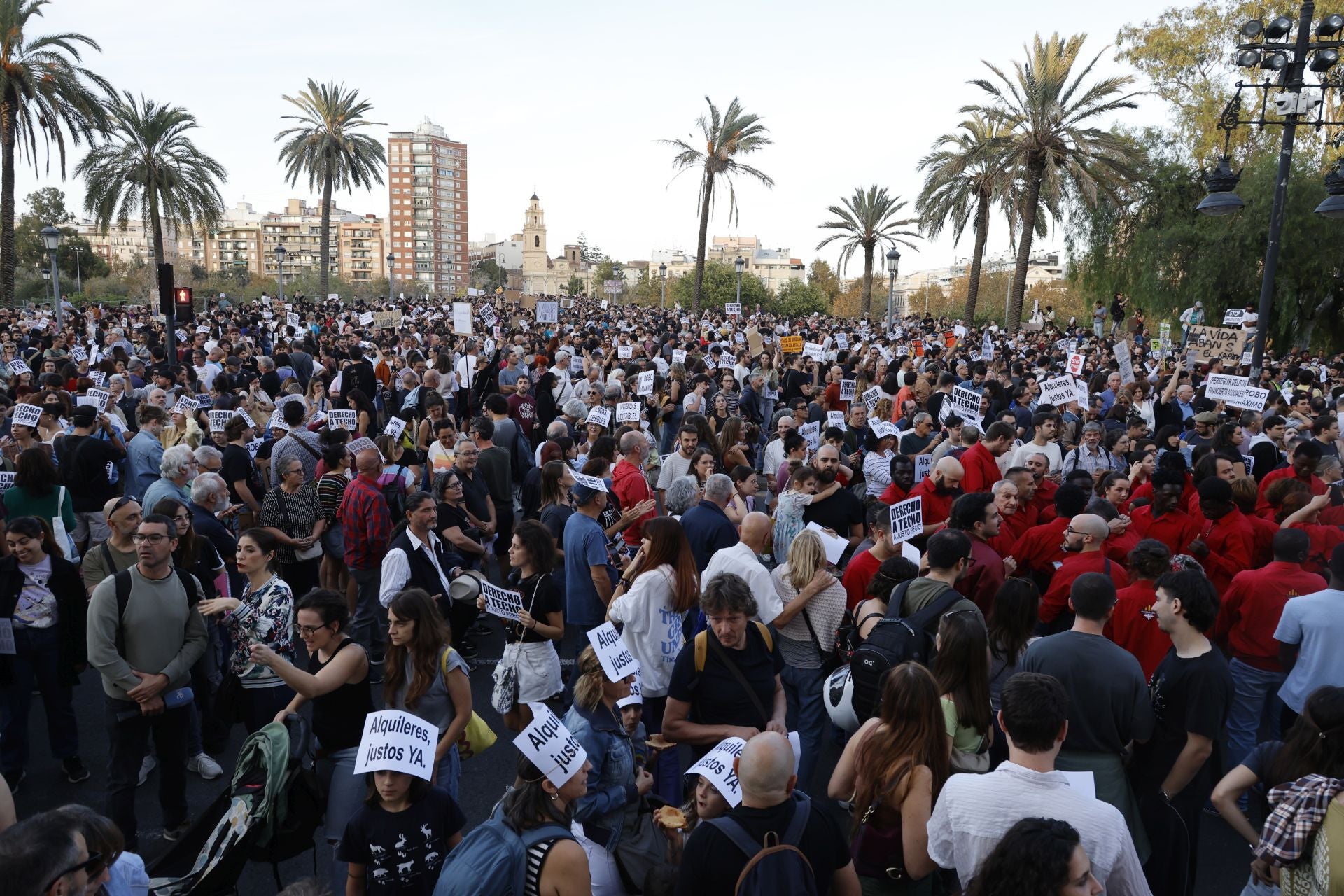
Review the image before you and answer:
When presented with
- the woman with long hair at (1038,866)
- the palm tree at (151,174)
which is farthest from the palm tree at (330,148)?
the woman with long hair at (1038,866)

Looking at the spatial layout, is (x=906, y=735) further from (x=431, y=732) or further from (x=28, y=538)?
(x=28, y=538)

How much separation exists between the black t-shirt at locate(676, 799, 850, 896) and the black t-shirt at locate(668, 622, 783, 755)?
4.16 feet

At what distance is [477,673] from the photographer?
291 inches

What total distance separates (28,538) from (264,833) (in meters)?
2.74

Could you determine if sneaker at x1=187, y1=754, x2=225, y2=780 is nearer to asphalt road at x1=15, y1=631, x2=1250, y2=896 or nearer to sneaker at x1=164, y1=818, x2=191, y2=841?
asphalt road at x1=15, y1=631, x2=1250, y2=896

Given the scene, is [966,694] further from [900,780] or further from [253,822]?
[253,822]

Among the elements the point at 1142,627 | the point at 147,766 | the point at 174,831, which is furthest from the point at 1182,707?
the point at 147,766

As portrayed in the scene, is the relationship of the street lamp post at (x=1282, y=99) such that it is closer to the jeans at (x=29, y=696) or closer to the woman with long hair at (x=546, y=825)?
the woman with long hair at (x=546, y=825)

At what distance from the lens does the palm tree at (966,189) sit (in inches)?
1133

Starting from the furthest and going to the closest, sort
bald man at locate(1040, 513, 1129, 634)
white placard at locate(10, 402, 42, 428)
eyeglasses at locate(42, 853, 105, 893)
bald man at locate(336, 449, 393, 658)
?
white placard at locate(10, 402, 42, 428), bald man at locate(336, 449, 393, 658), bald man at locate(1040, 513, 1129, 634), eyeglasses at locate(42, 853, 105, 893)

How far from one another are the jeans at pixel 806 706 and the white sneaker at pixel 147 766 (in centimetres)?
406

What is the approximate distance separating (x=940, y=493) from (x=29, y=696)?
636 cm

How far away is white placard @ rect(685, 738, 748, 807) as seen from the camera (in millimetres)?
3326

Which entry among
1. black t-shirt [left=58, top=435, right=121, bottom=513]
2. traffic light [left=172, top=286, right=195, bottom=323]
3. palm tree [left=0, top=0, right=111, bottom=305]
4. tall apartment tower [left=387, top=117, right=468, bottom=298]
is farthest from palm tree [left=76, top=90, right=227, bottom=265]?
tall apartment tower [left=387, top=117, right=468, bottom=298]
